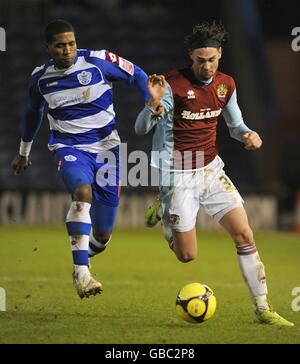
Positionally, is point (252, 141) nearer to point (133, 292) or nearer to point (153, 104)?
point (153, 104)

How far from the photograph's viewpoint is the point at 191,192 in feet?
24.0

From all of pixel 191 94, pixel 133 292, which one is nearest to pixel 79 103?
pixel 191 94

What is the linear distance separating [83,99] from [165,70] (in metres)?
15.2

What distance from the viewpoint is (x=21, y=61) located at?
22609 millimetres

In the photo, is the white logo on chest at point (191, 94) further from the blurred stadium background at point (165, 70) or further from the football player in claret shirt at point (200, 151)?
the blurred stadium background at point (165, 70)

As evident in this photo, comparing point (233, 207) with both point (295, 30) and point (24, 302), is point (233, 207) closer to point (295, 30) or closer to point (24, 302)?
point (24, 302)

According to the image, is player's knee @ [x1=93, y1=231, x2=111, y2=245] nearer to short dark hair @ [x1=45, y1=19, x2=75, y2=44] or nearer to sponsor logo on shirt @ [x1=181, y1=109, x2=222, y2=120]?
sponsor logo on shirt @ [x1=181, y1=109, x2=222, y2=120]

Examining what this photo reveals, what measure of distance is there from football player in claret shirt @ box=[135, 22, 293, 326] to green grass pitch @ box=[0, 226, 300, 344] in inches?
19.3

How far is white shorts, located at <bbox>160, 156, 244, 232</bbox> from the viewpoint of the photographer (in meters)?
7.18

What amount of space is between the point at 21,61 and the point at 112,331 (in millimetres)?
16933

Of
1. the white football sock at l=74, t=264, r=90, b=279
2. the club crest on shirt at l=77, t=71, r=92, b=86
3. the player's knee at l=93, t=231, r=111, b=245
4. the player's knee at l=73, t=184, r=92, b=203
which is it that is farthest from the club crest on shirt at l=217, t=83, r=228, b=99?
the player's knee at l=93, t=231, r=111, b=245

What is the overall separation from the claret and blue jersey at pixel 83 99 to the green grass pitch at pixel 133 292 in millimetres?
1142

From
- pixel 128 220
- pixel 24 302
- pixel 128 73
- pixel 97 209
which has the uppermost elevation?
pixel 128 73
